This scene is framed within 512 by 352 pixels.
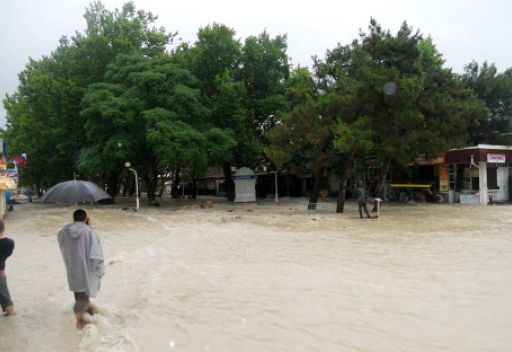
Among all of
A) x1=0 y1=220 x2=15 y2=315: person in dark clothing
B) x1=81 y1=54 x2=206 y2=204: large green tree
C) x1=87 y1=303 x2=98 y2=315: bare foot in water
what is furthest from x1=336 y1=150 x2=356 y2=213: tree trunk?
x1=0 y1=220 x2=15 y2=315: person in dark clothing

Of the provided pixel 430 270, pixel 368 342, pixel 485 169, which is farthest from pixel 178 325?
→ pixel 485 169

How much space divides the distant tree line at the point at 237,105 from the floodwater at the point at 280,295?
30.5ft

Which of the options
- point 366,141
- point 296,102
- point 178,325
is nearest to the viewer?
point 178,325

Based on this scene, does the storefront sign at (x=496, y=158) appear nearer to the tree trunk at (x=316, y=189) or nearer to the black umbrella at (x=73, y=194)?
the tree trunk at (x=316, y=189)

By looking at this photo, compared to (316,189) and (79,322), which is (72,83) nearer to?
(316,189)

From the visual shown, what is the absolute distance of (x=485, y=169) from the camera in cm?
2892

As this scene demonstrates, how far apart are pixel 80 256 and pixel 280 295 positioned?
3358mm

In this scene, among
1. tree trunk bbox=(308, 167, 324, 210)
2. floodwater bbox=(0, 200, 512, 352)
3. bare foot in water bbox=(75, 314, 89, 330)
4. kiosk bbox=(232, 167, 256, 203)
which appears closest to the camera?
floodwater bbox=(0, 200, 512, 352)

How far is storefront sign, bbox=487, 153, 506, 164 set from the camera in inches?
1120

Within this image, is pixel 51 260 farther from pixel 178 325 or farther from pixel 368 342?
pixel 368 342

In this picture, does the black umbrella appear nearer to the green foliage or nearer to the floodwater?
the floodwater

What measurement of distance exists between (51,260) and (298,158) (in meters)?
24.0

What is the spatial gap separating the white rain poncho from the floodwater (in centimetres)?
65

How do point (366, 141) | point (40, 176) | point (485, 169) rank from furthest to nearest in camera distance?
1. point (40, 176)
2. point (485, 169)
3. point (366, 141)
